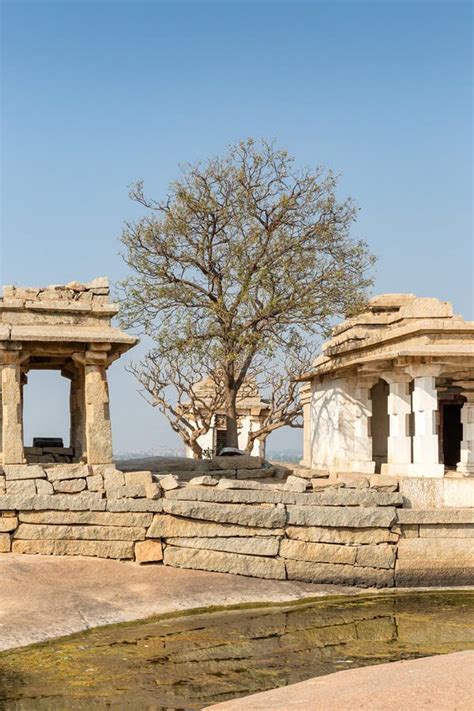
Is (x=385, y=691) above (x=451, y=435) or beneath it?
beneath

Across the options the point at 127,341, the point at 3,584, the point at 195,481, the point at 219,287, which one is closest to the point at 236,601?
the point at 195,481

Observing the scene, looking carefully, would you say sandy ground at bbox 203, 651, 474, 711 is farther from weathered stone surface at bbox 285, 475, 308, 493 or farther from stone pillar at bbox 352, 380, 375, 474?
stone pillar at bbox 352, 380, 375, 474

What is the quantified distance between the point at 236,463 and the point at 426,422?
11.8 feet

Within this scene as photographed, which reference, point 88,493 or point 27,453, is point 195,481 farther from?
point 27,453

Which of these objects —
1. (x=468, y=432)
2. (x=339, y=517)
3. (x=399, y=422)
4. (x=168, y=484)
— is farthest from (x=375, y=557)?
(x=468, y=432)

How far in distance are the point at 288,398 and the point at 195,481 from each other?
43.0ft

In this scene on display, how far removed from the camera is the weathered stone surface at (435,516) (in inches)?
512

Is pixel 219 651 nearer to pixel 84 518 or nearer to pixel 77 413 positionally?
pixel 84 518

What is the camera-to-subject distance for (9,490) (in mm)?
12391

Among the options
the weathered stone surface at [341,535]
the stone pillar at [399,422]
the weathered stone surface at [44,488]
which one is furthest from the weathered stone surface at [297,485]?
the stone pillar at [399,422]

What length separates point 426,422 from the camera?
627 inches

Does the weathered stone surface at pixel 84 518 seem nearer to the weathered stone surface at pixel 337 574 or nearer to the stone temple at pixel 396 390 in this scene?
the weathered stone surface at pixel 337 574

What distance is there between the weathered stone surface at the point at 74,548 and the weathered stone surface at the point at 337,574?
2451 mm

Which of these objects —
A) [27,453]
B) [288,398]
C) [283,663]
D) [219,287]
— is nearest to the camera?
[283,663]
